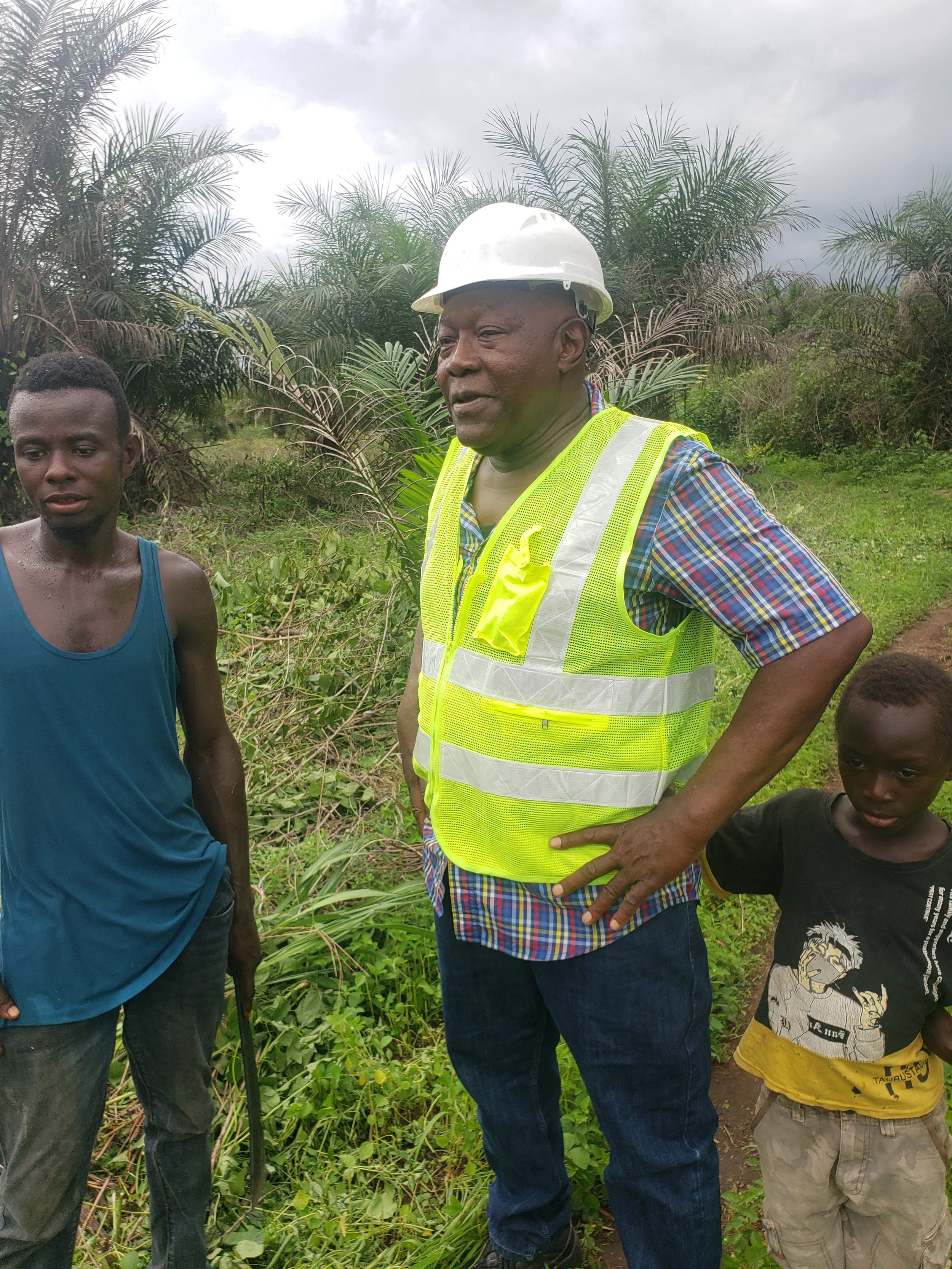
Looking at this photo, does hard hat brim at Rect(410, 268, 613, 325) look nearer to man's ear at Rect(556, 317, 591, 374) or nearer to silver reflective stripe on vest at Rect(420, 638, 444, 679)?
man's ear at Rect(556, 317, 591, 374)

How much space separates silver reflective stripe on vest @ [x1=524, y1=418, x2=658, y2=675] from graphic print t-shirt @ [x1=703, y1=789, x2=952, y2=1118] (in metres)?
0.45

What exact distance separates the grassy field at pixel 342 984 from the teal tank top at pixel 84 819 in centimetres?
96

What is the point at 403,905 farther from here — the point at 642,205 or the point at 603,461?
the point at 642,205

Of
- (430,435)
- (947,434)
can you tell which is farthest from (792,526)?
(430,435)

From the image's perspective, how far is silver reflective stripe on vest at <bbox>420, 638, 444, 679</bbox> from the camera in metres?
1.85

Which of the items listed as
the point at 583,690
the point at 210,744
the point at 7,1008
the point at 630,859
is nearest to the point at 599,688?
the point at 583,690

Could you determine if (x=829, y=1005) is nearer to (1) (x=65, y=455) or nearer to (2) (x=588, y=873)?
(2) (x=588, y=873)

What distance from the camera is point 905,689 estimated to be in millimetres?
1722

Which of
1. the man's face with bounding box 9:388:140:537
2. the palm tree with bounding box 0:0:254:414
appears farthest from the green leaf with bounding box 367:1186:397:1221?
the palm tree with bounding box 0:0:254:414

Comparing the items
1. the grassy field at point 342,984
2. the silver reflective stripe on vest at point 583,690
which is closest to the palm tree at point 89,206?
the grassy field at point 342,984

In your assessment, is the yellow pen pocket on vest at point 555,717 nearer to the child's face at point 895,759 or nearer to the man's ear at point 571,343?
the child's face at point 895,759

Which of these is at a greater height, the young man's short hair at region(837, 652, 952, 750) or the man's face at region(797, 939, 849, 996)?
the young man's short hair at region(837, 652, 952, 750)

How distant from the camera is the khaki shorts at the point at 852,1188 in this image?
1763 mm

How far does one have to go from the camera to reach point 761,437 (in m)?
15.4
